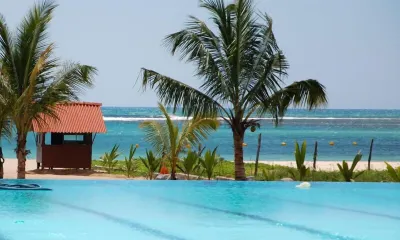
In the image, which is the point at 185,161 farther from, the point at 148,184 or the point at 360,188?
the point at 360,188

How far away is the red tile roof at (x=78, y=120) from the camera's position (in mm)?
21594

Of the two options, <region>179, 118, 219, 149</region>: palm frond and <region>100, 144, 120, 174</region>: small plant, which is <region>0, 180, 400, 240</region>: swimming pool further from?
<region>100, 144, 120, 174</region>: small plant

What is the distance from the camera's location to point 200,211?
11.6 m

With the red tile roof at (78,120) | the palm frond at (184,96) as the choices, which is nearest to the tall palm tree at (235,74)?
the palm frond at (184,96)

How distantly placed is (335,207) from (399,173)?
14.6 ft

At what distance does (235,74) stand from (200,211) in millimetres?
4214

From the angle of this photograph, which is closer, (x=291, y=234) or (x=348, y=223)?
(x=291, y=234)

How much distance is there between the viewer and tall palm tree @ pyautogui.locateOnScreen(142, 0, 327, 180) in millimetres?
15125

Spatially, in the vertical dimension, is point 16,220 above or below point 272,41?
below

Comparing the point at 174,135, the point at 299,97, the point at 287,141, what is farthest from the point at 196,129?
the point at 287,141

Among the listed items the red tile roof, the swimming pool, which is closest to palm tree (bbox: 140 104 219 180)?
the swimming pool

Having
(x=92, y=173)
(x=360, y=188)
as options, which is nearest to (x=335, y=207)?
(x=360, y=188)

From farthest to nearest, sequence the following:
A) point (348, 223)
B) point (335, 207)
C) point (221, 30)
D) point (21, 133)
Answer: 1. point (221, 30)
2. point (21, 133)
3. point (335, 207)
4. point (348, 223)

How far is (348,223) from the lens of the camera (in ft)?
35.2
